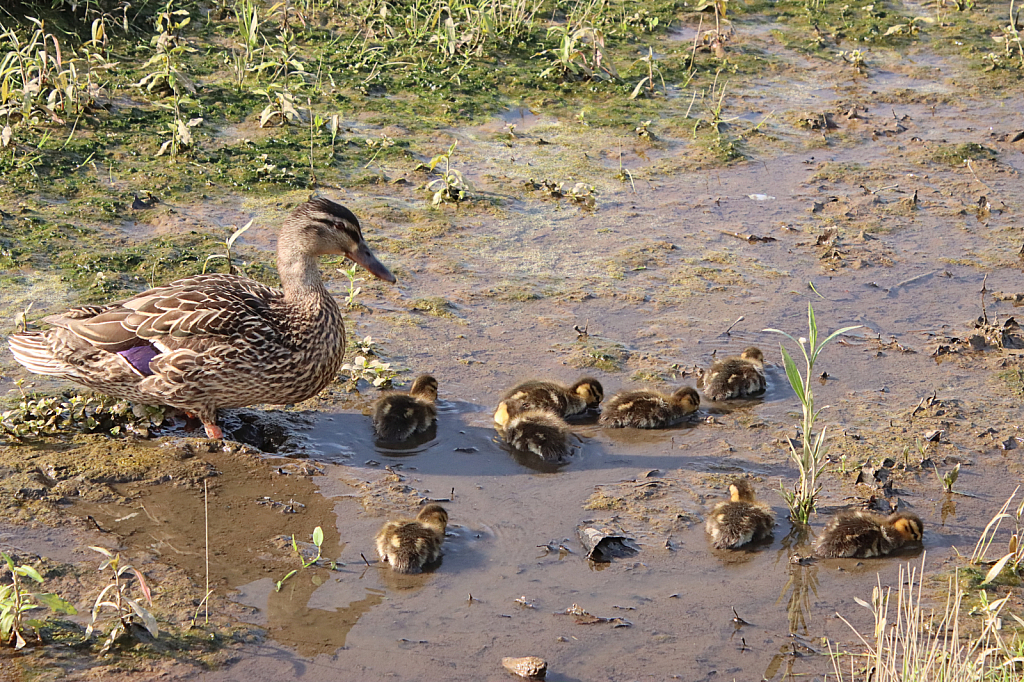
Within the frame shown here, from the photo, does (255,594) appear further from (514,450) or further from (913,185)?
(913,185)

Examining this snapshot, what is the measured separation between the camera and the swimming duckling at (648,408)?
5.78 meters

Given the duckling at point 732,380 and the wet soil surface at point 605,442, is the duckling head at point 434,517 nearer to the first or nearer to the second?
the wet soil surface at point 605,442

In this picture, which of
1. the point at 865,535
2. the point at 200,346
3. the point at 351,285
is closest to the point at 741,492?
the point at 865,535

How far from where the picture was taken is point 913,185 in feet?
28.2

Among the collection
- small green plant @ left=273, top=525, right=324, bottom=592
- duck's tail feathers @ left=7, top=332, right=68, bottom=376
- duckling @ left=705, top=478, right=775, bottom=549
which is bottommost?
small green plant @ left=273, top=525, right=324, bottom=592

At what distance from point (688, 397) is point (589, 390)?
0.51 meters

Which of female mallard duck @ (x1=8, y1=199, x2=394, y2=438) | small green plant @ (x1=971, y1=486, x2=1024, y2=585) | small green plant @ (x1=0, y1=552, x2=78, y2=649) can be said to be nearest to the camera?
small green plant @ (x1=0, y1=552, x2=78, y2=649)

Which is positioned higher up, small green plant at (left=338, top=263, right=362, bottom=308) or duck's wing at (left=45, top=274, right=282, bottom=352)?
duck's wing at (left=45, top=274, right=282, bottom=352)

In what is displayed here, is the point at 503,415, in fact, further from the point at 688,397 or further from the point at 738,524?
the point at 738,524

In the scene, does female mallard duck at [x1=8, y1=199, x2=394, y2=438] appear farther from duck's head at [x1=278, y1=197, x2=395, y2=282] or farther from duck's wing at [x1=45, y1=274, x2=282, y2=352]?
duck's head at [x1=278, y1=197, x2=395, y2=282]

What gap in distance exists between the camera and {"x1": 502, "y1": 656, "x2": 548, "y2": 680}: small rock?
4094mm

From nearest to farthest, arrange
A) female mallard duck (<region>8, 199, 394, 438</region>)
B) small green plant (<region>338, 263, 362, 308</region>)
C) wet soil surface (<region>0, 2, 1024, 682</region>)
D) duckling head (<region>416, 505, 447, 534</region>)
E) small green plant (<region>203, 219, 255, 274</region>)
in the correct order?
1. wet soil surface (<region>0, 2, 1024, 682</region>)
2. duckling head (<region>416, 505, 447, 534</region>)
3. female mallard duck (<region>8, 199, 394, 438</region>)
4. small green plant (<region>203, 219, 255, 274</region>)
5. small green plant (<region>338, 263, 362, 308</region>)

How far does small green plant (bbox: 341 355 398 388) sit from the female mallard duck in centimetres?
39

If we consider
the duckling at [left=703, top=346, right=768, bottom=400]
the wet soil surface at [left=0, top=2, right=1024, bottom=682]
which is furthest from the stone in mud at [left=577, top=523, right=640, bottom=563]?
the duckling at [left=703, top=346, right=768, bottom=400]
